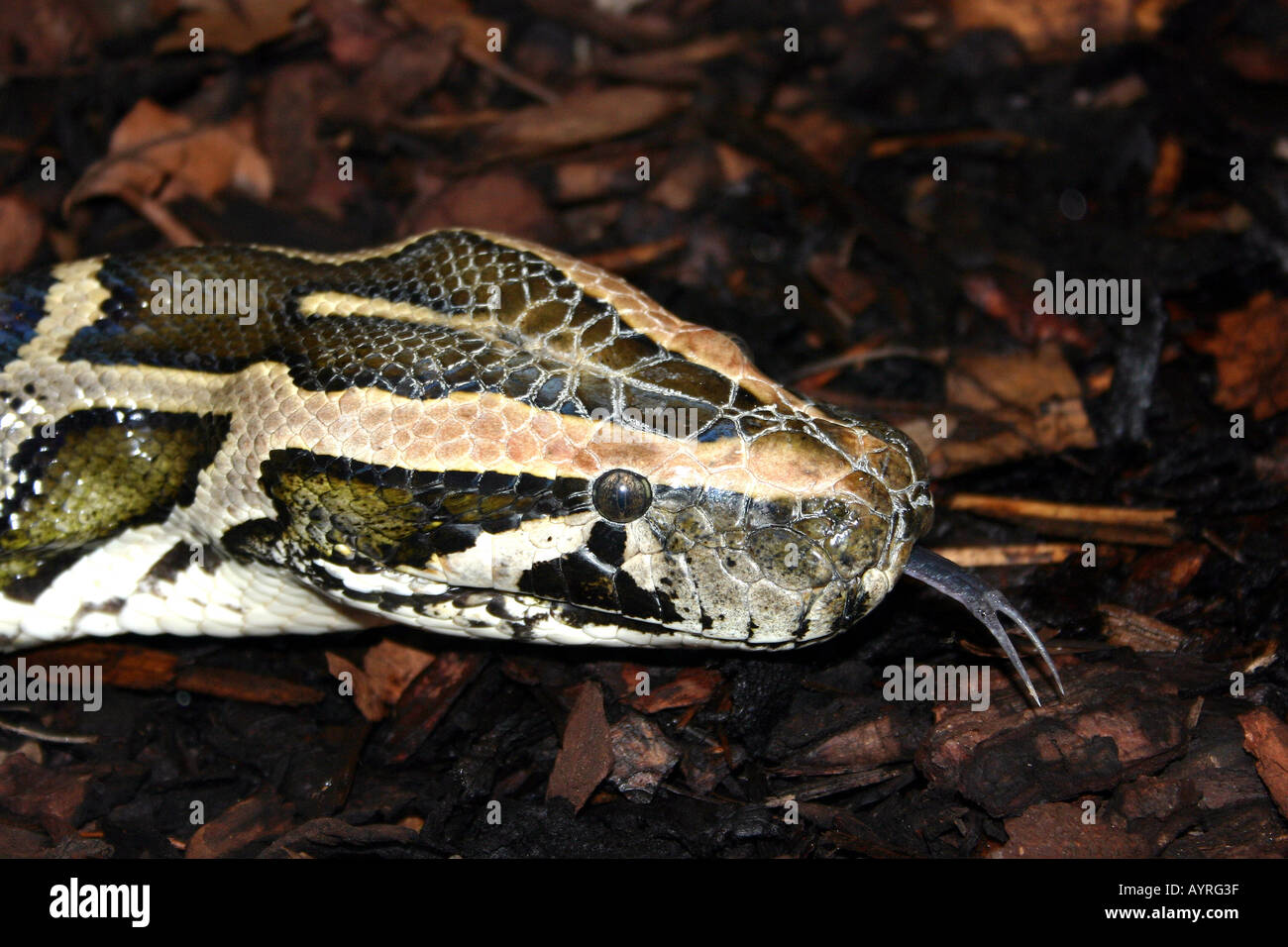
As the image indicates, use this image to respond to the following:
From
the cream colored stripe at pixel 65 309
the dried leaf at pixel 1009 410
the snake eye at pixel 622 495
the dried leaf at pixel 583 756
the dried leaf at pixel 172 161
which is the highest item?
the dried leaf at pixel 172 161

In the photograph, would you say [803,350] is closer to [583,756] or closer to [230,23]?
[583,756]

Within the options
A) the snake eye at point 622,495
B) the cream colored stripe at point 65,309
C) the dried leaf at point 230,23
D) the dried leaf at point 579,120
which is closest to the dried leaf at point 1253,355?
the snake eye at point 622,495

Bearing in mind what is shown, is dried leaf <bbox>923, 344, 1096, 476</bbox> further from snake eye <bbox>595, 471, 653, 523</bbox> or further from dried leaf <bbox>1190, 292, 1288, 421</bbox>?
snake eye <bbox>595, 471, 653, 523</bbox>

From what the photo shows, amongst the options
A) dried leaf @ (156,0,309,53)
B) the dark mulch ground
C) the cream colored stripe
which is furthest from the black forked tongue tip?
dried leaf @ (156,0,309,53)

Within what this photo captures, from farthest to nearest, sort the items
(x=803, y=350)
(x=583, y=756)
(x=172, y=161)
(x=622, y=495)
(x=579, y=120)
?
(x=579, y=120) → (x=172, y=161) → (x=803, y=350) → (x=583, y=756) → (x=622, y=495)

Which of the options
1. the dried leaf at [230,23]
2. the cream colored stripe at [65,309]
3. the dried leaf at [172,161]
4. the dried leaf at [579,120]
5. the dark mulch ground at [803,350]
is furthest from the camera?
the dried leaf at [230,23]

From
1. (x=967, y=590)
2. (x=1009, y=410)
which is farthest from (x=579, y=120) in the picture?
(x=967, y=590)

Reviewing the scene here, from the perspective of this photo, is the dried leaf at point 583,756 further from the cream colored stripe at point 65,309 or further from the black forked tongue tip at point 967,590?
the cream colored stripe at point 65,309
